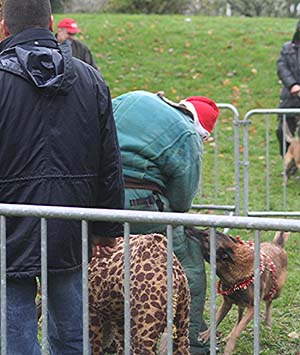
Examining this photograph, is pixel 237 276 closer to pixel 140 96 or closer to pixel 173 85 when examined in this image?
pixel 140 96

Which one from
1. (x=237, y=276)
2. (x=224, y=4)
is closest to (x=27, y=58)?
(x=237, y=276)

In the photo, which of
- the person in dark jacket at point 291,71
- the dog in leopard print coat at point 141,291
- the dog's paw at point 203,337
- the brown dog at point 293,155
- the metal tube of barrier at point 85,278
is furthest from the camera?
the person in dark jacket at point 291,71

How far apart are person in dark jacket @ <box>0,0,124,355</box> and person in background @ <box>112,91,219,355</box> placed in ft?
2.37

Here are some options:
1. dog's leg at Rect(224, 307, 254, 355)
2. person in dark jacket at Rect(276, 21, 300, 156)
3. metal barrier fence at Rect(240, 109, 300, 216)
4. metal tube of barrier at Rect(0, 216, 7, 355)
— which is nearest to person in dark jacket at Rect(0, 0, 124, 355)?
metal tube of barrier at Rect(0, 216, 7, 355)

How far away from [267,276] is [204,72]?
12022mm

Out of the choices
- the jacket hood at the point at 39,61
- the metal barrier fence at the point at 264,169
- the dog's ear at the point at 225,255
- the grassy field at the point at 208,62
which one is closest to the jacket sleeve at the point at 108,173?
the jacket hood at the point at 39,61

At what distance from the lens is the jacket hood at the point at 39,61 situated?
149 inches

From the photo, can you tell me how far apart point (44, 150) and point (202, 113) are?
5.10ft

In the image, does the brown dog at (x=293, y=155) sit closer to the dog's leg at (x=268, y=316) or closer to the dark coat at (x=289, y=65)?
the dark coat at (x=289, y=65)

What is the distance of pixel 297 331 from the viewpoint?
20.4 ft

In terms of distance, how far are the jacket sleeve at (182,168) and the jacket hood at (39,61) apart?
1.05 m

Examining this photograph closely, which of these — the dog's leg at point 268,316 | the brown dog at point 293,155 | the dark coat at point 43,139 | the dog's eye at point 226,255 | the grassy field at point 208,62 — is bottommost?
the grassy field at point 208,62

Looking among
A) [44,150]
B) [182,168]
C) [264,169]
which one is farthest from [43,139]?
[264,169]

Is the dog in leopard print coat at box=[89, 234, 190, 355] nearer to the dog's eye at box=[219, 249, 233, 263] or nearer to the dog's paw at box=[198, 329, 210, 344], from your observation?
the dog's eye at box=[219, 249, 233, 263]
